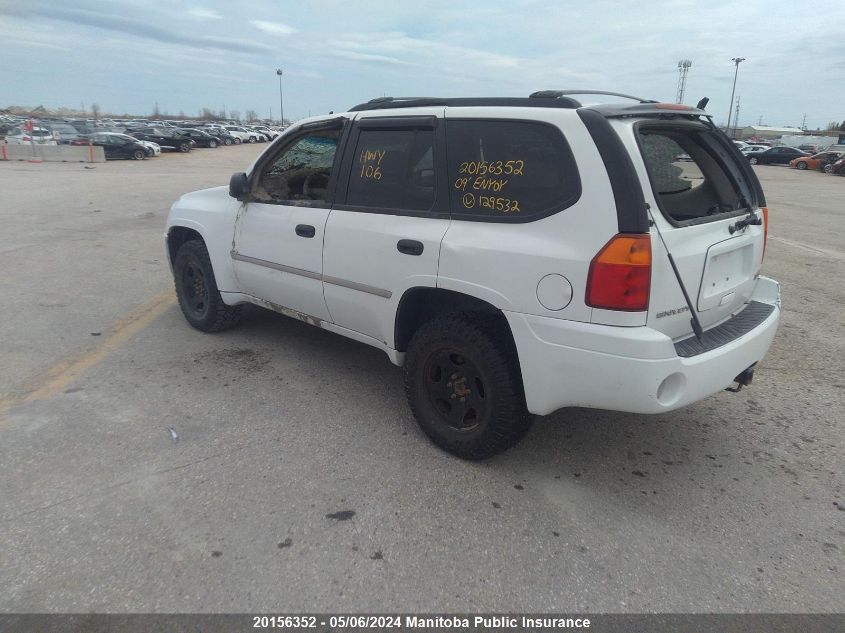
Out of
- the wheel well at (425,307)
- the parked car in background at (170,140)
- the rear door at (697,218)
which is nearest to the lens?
the rear door at (697,218)

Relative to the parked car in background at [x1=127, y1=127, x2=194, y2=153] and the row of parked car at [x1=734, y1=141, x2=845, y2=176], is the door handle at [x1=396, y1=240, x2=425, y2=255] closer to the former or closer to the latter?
the row of parked car at [x1=734, y1=141, x2=845, y2=176]

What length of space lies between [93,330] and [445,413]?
11.9 feet

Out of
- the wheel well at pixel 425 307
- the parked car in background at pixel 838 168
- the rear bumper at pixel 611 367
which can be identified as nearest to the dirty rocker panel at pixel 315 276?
the wheel well at pixel 425 307

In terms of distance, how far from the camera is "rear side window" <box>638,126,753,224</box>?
9.55 ft

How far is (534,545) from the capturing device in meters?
2.62

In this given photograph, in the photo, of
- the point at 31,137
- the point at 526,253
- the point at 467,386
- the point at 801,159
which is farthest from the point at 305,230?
the point at 801,159

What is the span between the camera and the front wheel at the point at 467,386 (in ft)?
9.72

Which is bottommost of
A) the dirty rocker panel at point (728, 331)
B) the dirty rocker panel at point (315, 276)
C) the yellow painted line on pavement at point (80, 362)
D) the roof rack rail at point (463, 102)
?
the yellow painted line on pavement at point (80, 362)

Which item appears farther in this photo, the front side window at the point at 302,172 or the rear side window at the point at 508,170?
the front side window at the point at 302,172

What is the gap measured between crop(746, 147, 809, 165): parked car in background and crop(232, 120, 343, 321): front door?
46357 millimetres

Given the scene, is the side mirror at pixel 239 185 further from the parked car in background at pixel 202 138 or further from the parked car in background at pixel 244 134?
the parked car in background at pixel 244 134

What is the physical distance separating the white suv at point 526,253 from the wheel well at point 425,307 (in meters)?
0.01

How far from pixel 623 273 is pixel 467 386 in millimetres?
1061

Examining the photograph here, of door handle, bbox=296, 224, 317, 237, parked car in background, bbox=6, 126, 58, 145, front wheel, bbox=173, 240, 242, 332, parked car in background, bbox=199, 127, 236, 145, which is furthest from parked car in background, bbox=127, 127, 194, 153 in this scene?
door handle, bbox=296, 224, 317, 237
